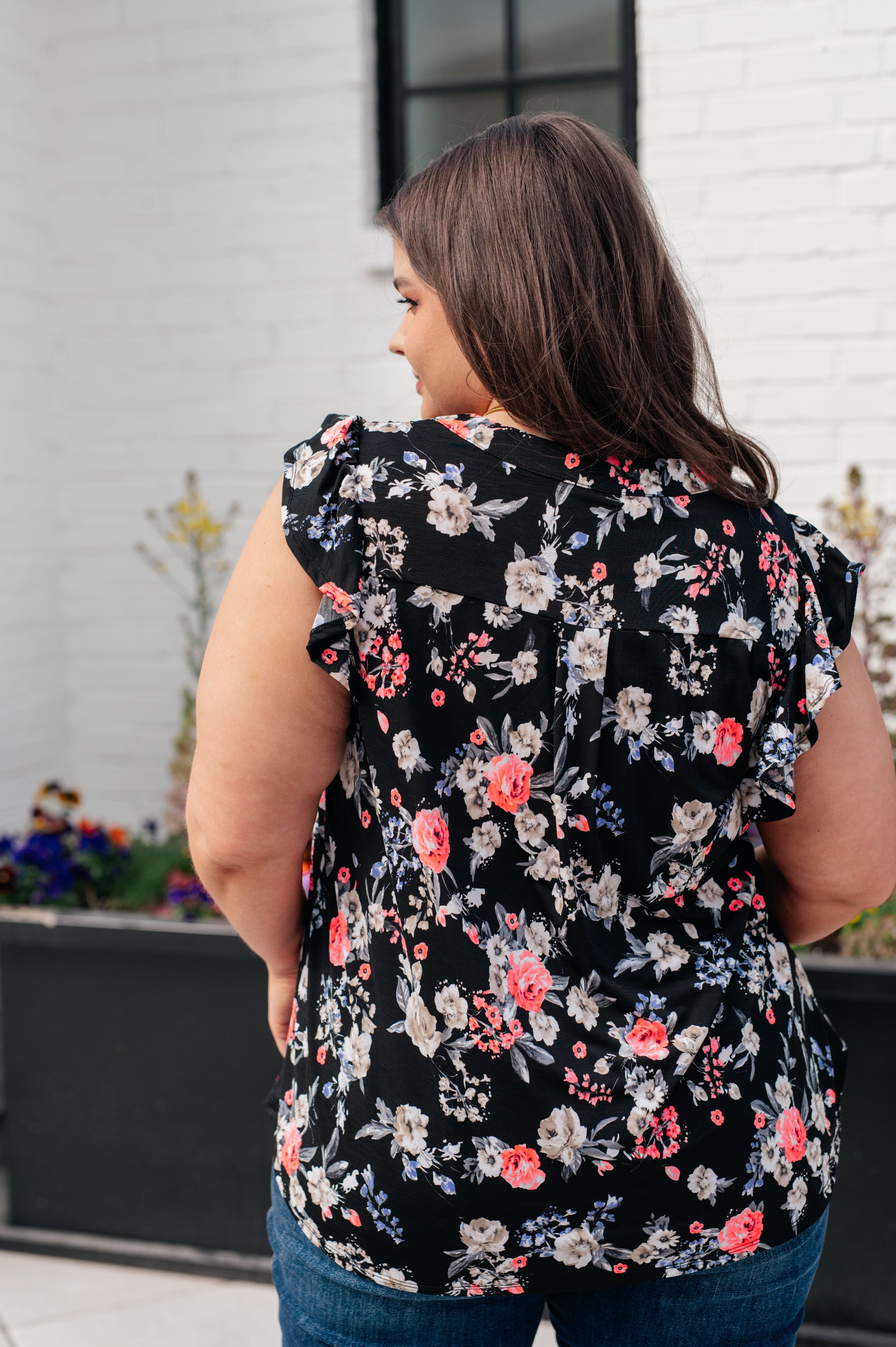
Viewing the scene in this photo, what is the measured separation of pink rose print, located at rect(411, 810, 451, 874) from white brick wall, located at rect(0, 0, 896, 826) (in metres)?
1.98

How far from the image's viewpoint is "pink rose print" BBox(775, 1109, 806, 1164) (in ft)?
3.09

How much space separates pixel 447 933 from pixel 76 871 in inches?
70.8

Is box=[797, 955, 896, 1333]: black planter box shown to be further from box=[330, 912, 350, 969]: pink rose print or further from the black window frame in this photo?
the black window frame

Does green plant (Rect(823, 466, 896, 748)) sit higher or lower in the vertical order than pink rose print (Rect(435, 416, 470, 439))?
lower

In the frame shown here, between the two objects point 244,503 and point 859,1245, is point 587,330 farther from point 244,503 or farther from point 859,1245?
point 244,503

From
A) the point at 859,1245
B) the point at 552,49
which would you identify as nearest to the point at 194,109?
the point at 552,49

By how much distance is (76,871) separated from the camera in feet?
8.11

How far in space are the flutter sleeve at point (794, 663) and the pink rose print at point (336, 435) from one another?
0.35 meters

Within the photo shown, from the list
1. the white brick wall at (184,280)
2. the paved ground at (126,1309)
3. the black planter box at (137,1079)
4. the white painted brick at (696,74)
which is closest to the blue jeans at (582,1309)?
the black planter box at (137,1079)

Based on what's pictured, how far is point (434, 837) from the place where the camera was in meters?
0.88

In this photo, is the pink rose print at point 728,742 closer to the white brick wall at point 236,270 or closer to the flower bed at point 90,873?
the flower bed at point 90,873

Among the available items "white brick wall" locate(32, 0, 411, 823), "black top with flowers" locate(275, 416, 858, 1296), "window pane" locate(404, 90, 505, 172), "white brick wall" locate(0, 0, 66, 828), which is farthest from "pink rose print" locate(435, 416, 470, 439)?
"white brick wall" locate(0, 0, 66, 828)

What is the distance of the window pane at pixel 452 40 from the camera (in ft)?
9.36

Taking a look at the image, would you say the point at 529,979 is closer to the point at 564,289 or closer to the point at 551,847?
the point at 551,847
